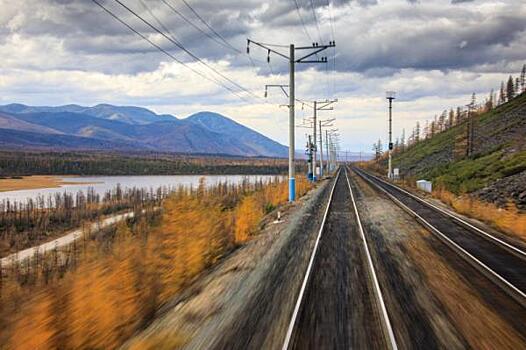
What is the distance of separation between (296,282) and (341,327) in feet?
8.96

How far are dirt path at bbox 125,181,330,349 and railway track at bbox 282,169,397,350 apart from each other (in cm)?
26

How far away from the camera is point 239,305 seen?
333 inches

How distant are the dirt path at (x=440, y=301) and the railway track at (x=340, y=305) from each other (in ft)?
0.89

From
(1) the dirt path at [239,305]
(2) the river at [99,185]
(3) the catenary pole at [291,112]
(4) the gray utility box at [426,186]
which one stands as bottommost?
(2) the river at [99,185]

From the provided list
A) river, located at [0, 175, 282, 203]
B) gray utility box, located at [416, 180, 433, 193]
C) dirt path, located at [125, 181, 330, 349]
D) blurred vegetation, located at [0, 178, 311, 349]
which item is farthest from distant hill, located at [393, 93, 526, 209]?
river, located at [0, 175, 282, 203]

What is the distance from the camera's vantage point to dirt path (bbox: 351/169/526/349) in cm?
686

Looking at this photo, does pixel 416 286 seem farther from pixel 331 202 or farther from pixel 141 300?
pixel 331 202

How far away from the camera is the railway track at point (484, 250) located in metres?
10.0

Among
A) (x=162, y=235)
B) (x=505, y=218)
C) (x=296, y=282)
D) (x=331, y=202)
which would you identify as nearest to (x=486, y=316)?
(x=296, y=282)

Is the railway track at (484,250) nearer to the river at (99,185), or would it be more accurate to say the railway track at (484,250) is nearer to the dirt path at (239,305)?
the dirt path at (239,305)

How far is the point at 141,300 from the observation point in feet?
27.0

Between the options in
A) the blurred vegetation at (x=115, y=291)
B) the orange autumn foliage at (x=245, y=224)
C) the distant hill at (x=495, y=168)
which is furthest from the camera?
the distant hill at (x=495, y=168)

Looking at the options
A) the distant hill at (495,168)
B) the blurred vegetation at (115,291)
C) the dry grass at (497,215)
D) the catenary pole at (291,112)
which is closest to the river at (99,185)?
the catenary pole at (291,112)

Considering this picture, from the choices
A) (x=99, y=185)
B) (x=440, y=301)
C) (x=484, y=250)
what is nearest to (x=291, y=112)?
(x=484, y=250)
